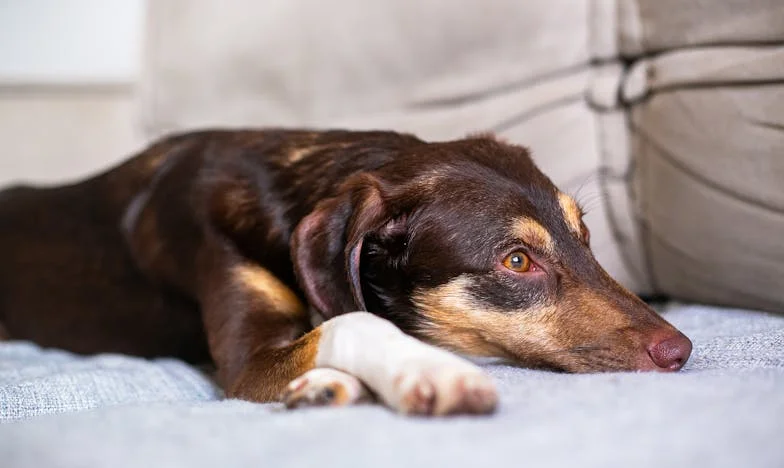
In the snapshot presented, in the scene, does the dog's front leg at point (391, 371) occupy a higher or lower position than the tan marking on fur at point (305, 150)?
lower

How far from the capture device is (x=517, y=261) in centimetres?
181

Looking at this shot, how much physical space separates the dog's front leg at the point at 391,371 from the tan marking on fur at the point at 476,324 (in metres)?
0.26

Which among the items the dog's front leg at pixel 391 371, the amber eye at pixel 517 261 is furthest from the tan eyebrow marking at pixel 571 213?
the dog's front leg at pixel 391 371

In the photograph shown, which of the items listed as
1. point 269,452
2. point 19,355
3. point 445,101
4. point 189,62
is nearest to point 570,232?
point 269,452

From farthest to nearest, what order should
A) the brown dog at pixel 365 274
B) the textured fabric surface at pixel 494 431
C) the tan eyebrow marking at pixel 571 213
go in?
the tan eyebrow marking at pixel 571 213 < the brown dog at pixel 365 274 < the textured fabric surface at pixel 494 431

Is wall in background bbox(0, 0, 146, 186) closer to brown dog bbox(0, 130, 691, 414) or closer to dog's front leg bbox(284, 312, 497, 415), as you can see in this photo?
brown dog bbox(0, 130, 691, 414)

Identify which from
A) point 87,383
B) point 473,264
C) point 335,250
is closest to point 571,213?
point 473,264

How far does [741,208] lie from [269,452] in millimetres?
1620

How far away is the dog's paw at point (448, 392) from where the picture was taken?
1262 mm

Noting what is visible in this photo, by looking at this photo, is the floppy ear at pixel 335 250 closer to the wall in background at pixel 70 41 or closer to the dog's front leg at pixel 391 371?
the dog's front leg at pixel 391 371

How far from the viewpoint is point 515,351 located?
1825 millimetres

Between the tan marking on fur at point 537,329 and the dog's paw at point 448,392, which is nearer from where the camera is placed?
the dog's paw at point 448,392

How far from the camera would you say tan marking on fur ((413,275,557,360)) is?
5.86 ft

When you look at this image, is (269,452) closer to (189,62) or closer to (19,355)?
(19,355)
